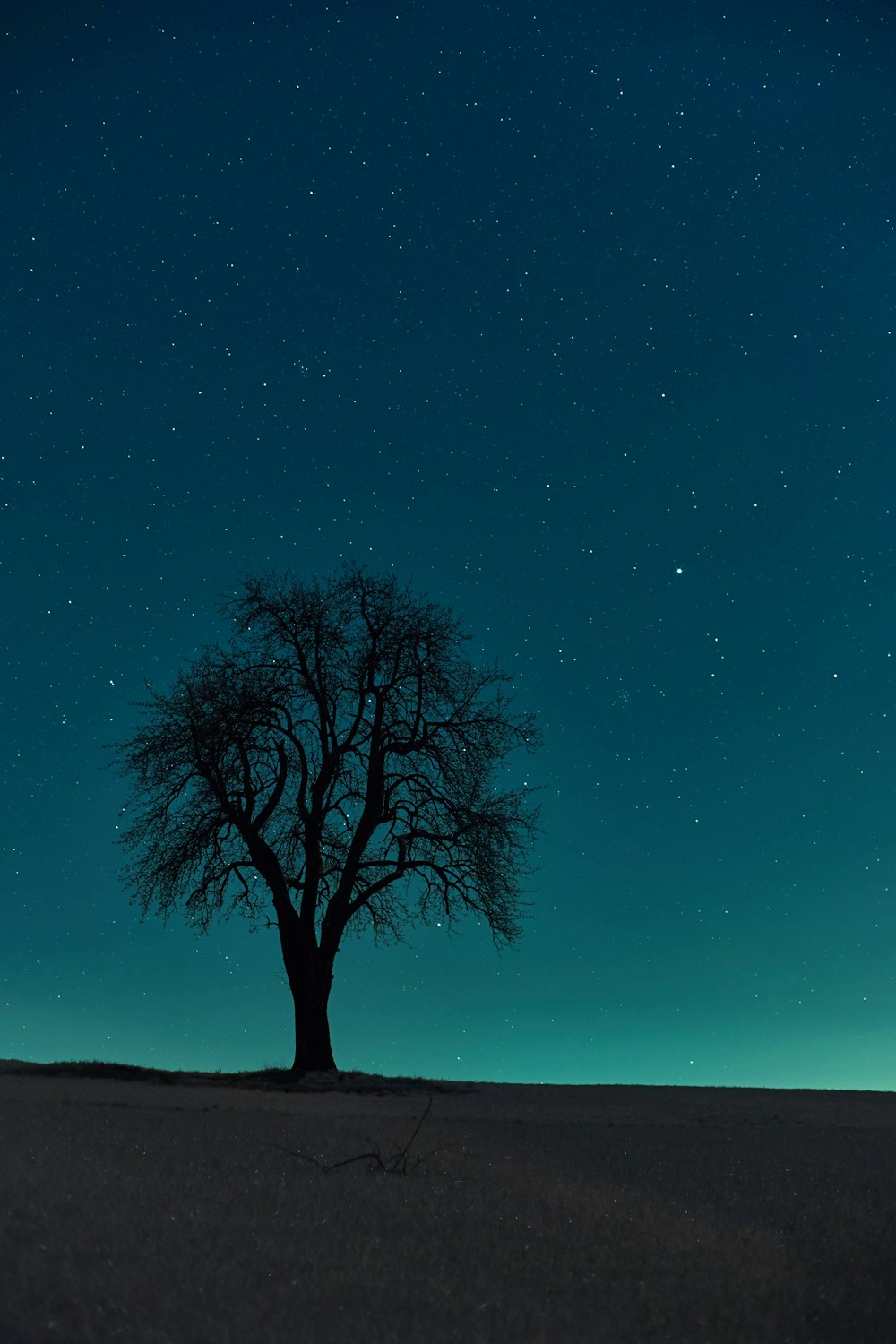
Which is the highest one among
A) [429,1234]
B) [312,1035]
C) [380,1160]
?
[312,1035]

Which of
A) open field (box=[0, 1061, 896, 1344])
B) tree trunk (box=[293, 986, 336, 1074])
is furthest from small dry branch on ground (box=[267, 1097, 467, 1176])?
tree trunk (box=[293, 986, 336, 1074])

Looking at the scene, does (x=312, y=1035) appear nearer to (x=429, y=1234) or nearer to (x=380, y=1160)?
(x=380, y=1160)

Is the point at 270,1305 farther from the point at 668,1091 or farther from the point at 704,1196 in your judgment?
the point at 668,1091

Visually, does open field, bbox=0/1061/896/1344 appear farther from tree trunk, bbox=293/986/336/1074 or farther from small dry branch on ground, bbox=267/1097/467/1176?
tree trunk, bbox=293/986/336/1074

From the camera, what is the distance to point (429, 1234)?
13.4 feet

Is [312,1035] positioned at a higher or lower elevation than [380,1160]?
higher

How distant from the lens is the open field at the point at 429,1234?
3.16 meters

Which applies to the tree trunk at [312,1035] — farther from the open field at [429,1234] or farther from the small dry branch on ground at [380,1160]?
the small dry branch on ground at [380,1160]

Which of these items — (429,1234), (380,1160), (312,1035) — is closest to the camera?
(429,1234)

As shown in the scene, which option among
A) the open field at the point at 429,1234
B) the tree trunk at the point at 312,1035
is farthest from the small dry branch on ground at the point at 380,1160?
the tree trunk at the point at 312,1035

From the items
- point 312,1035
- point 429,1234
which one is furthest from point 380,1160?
point 312,1035

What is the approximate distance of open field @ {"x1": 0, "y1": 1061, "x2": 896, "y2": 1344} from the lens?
10.4 feet

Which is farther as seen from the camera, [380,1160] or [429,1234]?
[380,1160]

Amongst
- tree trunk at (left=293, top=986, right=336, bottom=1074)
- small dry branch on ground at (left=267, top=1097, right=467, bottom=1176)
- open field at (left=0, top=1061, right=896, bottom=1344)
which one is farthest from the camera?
tree trunk at (left=293, top=986, right=336, bottom=1074)
